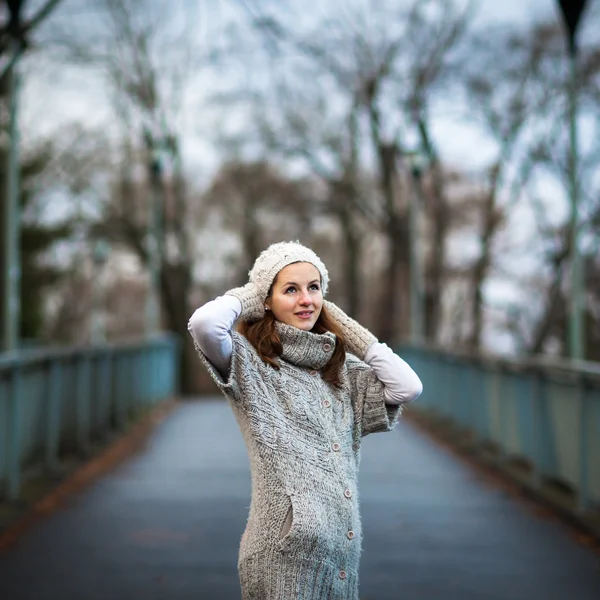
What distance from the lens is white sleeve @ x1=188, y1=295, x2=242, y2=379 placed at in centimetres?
375

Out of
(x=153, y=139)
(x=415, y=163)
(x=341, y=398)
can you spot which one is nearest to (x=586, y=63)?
(x=415, y=163)

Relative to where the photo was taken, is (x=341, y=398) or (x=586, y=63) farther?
(x=586, y=63)

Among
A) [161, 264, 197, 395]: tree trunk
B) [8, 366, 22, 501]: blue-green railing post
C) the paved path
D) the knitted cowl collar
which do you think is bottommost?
the paved path

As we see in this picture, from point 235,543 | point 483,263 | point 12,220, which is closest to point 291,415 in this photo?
point 235,543

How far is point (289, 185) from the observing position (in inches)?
1473

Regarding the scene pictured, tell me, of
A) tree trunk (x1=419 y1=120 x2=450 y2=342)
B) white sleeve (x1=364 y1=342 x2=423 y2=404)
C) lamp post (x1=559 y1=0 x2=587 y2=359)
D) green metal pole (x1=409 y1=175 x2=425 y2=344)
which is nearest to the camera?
white sleeve (x1=364 y1=342 x2=423 y2=404)

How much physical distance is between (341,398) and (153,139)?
32.6 meters

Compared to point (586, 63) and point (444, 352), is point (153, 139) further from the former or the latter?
point (444, 352)

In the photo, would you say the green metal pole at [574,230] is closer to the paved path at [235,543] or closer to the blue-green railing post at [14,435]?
the paved path at [235,543]

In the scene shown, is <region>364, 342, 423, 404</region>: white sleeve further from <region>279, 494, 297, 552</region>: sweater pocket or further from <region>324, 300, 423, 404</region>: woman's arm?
<region>279, 494, 297, 552</region>: sweater pocket

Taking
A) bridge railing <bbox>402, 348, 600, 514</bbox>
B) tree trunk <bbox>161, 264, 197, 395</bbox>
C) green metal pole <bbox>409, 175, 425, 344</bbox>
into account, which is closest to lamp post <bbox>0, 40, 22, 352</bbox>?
Result: bridge railing <bbox>402, 348, 600, 514</bbox>

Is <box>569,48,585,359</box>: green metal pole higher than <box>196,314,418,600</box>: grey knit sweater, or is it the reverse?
<box>569,48,585,359</box>: green metal pole

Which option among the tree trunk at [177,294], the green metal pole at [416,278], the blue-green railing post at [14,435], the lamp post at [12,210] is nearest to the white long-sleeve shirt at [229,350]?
the blue-green railing post at [14,435]

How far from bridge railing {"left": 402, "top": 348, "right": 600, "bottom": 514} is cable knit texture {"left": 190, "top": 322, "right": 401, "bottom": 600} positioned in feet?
19.2
